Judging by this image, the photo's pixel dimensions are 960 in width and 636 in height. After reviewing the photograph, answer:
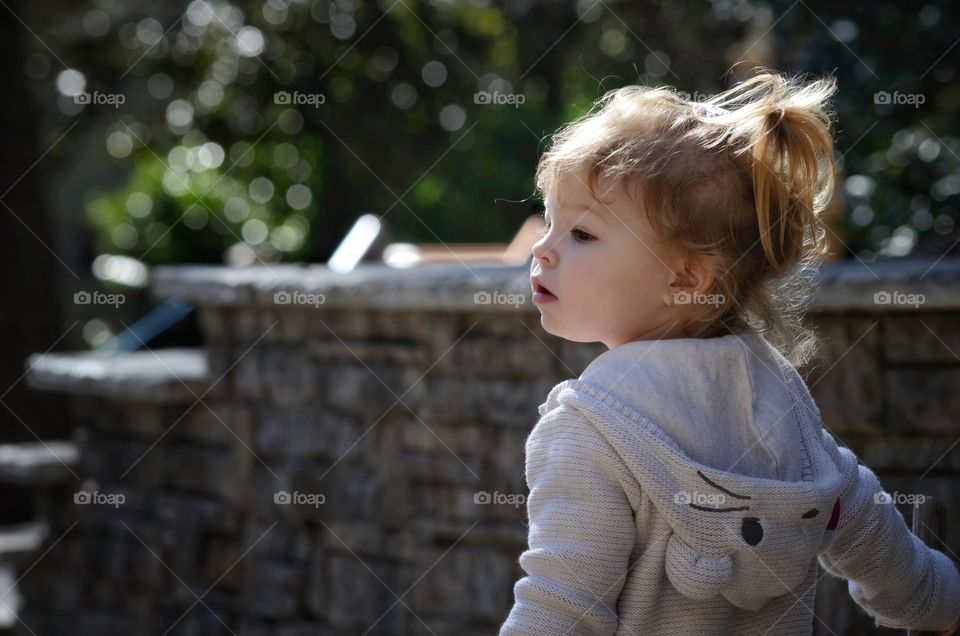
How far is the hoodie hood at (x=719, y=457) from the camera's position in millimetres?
1352

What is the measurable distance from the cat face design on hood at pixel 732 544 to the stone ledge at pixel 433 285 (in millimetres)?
1405

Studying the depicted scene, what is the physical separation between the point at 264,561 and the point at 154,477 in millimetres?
736

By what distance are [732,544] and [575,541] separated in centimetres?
20

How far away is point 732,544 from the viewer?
1357mm

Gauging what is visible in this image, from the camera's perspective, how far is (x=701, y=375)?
4.67 ft

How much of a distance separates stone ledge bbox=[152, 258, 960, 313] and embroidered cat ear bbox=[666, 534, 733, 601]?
1.48 meters

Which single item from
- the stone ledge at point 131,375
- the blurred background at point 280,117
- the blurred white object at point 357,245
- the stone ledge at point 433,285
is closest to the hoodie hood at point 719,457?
the stone ledge at point 433,285

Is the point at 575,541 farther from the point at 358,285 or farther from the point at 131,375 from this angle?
the point at 131,375

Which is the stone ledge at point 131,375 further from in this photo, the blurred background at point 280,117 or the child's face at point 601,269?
the child's face at point 601,269

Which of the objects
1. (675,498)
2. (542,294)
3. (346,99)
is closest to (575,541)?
(675,498)

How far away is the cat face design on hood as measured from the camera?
4.43 ft

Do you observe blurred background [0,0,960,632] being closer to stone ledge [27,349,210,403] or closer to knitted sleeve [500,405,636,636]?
stone ledge [27,349,210,403]

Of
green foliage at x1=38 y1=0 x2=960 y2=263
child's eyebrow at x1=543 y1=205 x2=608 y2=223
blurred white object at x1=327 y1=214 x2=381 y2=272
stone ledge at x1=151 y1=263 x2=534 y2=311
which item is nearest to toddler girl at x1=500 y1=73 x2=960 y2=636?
child's eyebrow at x1=543 y1=205 x2=608 y2=223

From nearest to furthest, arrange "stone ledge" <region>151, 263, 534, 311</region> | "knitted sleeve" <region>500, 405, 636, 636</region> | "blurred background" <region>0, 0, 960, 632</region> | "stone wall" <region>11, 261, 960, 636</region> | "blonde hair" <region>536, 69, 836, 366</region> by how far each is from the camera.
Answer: "knitted sleeve" <region>500, 405, 636, 636</region> < "blonde hair" <region>536, 69, 836, 366</region> < "stone wall" <region>11, 261, 960, 636</region> < "stone ledge" <region>151, 263, 534, 311</region> < "blurred background" <region>0, 0, 960, 632</region>
